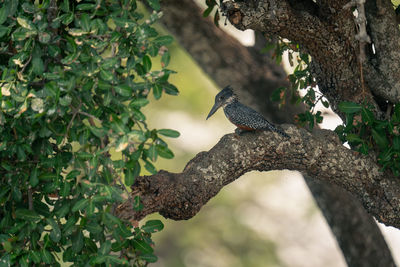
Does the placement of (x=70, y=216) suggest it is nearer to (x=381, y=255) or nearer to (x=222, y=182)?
(x=222, y=182)

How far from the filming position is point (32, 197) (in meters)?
3.14

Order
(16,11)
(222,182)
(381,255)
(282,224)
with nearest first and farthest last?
(16,11) → (222,182) → (381,255) → (282,224)

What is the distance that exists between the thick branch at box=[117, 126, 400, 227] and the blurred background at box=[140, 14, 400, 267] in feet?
19.7

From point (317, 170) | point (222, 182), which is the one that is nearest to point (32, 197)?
point (222, 182)

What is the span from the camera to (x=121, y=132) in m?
2.58

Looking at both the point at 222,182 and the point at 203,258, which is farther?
the point at 203,258

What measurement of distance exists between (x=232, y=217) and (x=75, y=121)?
8606mm

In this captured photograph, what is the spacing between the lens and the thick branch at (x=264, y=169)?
3699mm

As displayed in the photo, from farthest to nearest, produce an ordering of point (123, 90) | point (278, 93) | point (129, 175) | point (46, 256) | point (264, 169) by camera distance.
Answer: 1. point (278, 93)
2. point (264, 169)
3. point (46, 256)
4. point (129, 175)
5. point (123, 90)

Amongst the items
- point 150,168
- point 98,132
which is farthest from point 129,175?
point 98,132

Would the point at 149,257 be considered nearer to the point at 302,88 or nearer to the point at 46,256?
the point at 46,256

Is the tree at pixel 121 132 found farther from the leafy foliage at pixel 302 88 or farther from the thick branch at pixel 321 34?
the leafy foliage at pixel 302 88

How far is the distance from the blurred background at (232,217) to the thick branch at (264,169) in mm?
6014

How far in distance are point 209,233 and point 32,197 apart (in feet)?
27.6
